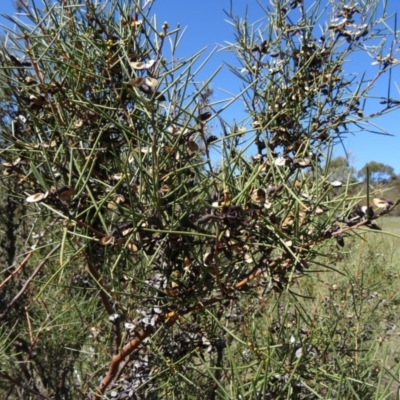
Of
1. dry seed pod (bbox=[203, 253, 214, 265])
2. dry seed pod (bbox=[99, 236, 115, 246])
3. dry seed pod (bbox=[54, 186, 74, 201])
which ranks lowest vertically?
dry seed pod (bbox=[99, 236, 115, 246])

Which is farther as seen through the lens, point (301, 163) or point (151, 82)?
point (301, 163)

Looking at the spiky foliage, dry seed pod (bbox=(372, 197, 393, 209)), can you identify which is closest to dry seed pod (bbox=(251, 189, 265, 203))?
the spiky foliage

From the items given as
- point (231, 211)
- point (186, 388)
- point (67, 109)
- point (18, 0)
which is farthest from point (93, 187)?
point (186, 388)

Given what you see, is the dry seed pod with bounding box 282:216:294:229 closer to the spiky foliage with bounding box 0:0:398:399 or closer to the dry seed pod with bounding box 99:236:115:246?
the spiky foliage with bounding box 0:0:398:399

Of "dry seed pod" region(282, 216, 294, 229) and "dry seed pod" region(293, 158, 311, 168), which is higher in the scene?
"dry seed pod" region(293, 158, 311, 168)

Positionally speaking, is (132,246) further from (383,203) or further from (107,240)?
(383,203)

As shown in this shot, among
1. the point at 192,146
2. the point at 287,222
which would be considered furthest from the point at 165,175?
the point at 287,222

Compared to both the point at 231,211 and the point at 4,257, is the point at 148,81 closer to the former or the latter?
the point at 231,211

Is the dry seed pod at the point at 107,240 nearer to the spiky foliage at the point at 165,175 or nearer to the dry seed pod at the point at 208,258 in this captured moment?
the spiky foliage at the point at 165,175

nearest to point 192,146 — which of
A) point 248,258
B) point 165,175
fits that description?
point 165,175

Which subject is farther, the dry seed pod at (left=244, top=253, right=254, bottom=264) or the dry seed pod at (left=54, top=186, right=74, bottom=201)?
the dry seed pod at (left=244, top=253, right=254, bottom=264)

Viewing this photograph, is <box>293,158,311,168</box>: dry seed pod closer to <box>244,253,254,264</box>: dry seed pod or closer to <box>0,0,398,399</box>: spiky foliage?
<box>0,0,398,399</box>: spiky foliage

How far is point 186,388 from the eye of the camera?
103 centimetres

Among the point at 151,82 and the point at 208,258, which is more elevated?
the point at 151,82
